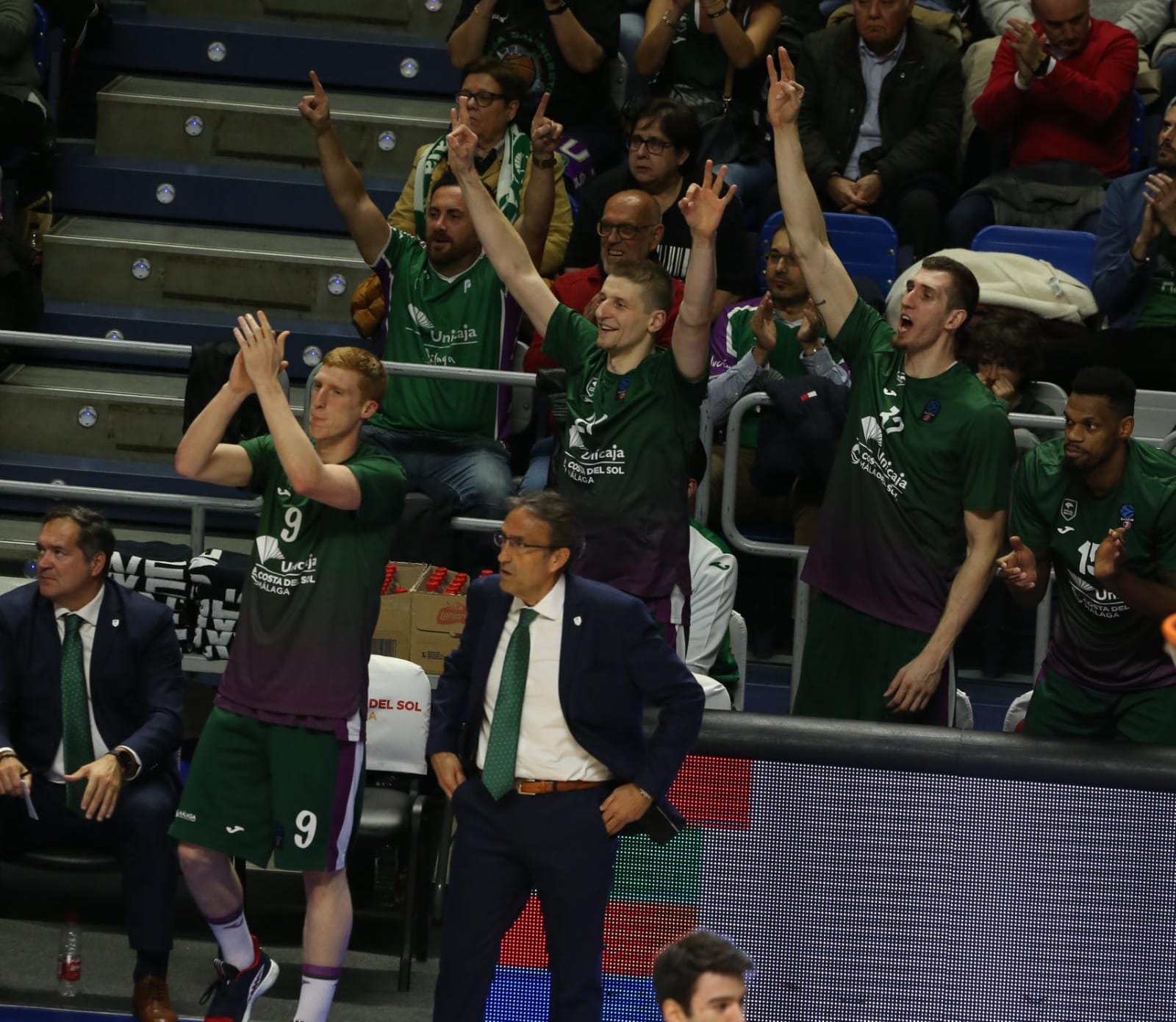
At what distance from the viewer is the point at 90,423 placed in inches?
384

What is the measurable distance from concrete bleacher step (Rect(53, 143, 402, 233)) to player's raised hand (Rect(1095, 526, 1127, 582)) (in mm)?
5531

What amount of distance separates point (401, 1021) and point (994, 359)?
11.4ft

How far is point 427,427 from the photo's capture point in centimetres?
836

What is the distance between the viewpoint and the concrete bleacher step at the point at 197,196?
1064cm

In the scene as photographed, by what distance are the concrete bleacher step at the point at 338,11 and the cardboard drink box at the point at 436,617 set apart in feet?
15.1

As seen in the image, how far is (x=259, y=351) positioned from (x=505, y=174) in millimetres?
3354

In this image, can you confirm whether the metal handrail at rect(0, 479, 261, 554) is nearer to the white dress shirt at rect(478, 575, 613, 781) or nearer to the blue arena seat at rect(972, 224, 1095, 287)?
the white dress shirt at rect(478, 575, 613, 781)

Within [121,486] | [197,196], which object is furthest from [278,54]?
[121,486]

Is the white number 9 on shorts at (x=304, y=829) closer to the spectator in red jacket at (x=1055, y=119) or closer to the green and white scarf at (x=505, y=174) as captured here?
the green and white scarf at (x=505, y=174)

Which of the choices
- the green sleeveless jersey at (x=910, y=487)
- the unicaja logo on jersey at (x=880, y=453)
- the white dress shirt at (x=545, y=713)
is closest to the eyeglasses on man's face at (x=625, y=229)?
the green sleeveless jersey at (x=910, y=487)

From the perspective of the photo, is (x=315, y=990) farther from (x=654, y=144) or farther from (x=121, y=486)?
(x=654, y=144)

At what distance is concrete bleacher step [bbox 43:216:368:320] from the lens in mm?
10281

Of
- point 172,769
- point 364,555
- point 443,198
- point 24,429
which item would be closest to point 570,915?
point 364,555

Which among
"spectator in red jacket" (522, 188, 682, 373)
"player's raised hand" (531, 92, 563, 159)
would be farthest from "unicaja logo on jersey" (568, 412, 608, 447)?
"player's raised hand" (531, 92, 563, 159)
